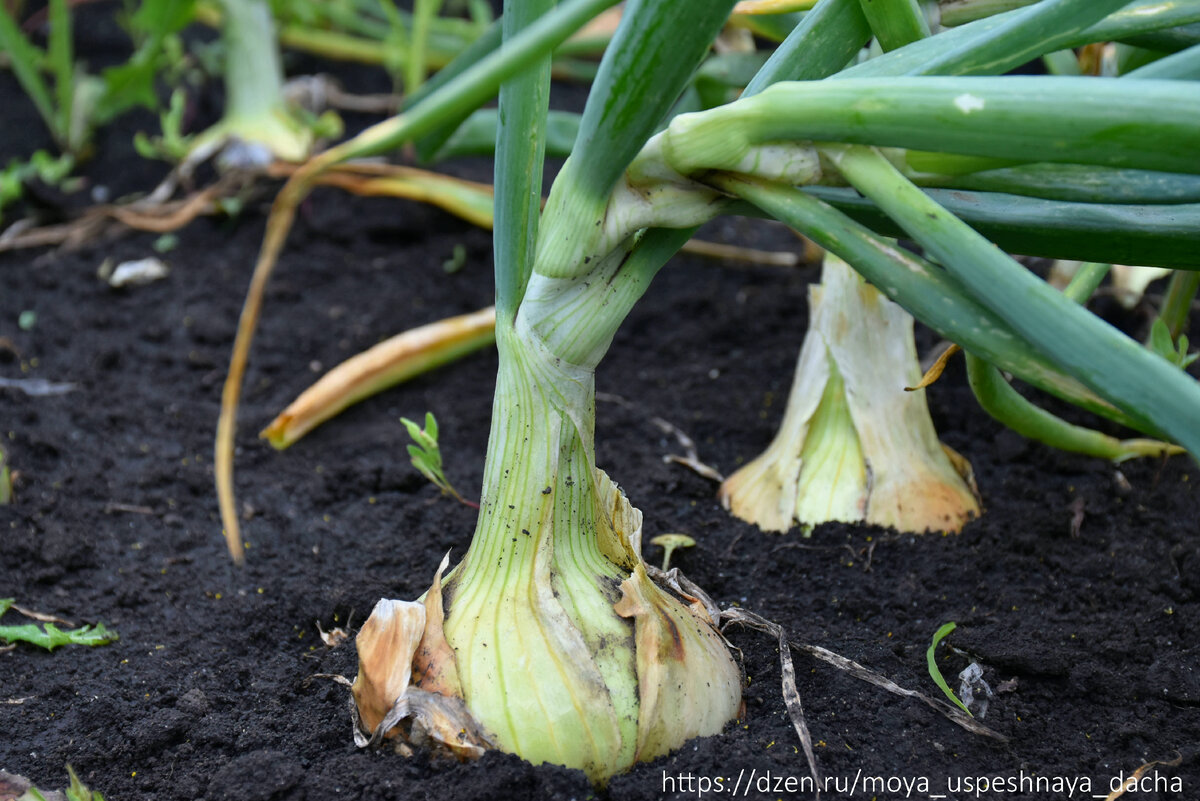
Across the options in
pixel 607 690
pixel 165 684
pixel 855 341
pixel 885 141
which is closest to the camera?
pixel 885 141

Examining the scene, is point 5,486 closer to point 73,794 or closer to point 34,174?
point 73,794

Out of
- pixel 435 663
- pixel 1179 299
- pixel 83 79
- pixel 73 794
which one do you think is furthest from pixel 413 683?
pixel 83 79

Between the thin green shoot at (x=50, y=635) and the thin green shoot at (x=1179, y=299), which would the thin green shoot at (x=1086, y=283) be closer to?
the thin green shoot at (x=1179, y=299)

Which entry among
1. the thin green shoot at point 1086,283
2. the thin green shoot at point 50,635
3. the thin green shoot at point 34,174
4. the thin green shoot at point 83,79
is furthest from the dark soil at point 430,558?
the thin green shoot at point 83,79

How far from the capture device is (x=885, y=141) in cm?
61

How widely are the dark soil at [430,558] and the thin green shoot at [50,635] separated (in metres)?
0.02

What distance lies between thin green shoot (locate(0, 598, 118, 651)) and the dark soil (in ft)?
0.05

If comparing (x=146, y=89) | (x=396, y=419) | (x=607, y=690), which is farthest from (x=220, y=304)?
(x=607, y=690)

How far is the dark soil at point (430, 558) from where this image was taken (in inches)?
31.4

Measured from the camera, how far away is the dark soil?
0.80m

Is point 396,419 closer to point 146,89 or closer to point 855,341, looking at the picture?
point 855,341

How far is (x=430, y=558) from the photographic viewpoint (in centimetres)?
111

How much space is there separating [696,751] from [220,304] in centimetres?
135

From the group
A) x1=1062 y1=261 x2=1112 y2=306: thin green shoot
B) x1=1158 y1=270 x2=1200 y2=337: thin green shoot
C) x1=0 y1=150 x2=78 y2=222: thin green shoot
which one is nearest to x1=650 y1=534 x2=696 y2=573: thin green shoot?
x1=1062 y1=261 x2=1112 y2=306: thin green shoot
